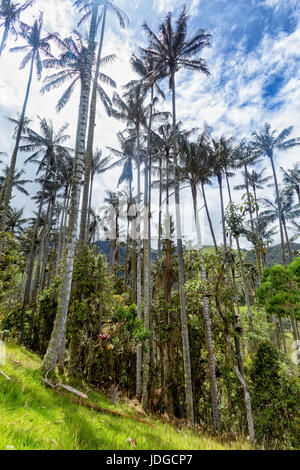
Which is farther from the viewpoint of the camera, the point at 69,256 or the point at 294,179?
the point at 294,179

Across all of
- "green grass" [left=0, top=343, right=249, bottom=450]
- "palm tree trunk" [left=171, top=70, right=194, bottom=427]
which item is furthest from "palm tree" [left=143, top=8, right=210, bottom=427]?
"green grass" [left=0, top=343, right=249, bottom=450]

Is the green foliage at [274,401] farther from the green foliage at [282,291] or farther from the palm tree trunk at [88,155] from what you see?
the palm tree trunk at [88,155]

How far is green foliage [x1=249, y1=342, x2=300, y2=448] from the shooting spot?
9852 mm

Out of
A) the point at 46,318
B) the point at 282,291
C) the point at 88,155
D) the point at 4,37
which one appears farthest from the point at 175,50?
the point at 46,318

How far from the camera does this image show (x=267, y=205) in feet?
78.4

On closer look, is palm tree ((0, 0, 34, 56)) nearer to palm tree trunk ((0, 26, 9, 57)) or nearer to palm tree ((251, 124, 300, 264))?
palm tree trunk ((0, 26, 9, 57))

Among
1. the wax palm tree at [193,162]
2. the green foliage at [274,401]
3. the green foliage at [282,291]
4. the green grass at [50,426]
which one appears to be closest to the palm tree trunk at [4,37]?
the wax palm tree at [193,162]

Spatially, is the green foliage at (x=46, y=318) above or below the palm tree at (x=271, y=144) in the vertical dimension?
below

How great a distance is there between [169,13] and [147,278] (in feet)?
48.7

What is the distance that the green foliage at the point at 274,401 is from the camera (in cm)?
985

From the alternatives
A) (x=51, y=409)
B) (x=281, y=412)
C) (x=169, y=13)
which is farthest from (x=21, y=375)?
(x=169, y=13)

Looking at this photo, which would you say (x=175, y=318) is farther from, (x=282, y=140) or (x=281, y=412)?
(x=282, y=140)

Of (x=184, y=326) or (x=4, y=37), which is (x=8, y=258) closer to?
(x=184, y=326)

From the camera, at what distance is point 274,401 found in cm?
1024
